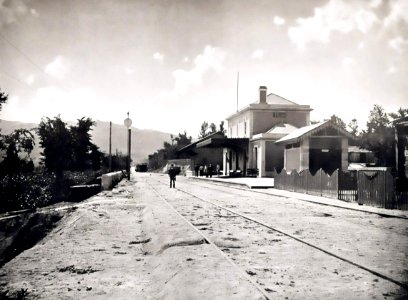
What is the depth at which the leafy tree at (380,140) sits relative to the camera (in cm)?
4640

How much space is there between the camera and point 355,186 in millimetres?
15797

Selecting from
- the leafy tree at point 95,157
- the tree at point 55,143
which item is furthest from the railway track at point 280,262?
the leafy tree at point 95,157

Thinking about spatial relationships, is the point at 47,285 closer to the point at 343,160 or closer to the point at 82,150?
the point at 343,160

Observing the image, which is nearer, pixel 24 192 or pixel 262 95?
pixel 24 192

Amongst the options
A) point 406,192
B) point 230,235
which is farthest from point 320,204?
point 230,235

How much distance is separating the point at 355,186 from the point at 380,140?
38.8m

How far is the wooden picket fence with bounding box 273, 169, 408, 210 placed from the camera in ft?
42.0

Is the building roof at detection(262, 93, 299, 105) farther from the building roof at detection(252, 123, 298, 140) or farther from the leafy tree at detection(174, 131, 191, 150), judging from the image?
the leafy tree at detection(174, 131, 191, 150)

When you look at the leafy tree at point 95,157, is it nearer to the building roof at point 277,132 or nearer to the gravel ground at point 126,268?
the building roof at point 277,132

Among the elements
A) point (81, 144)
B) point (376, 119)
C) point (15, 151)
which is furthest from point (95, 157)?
point (376, 119)

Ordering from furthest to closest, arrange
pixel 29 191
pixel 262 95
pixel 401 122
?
pixel 262 95, pixel 29 191, pixel 401 122

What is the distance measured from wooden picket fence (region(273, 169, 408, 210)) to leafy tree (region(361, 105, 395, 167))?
1005 inches

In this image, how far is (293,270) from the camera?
545 centimetres

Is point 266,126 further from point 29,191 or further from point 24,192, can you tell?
point 24,192
